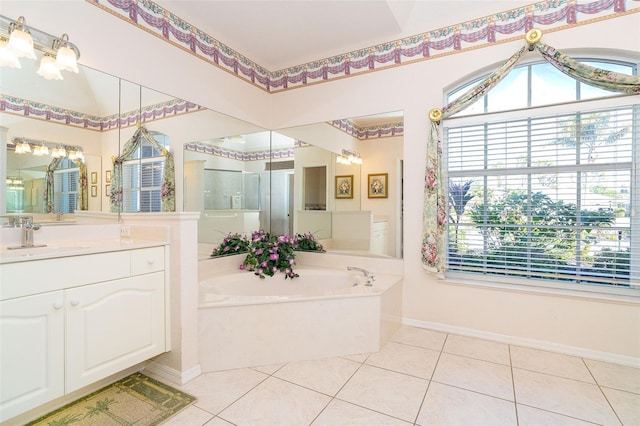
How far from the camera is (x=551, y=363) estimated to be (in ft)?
7.10

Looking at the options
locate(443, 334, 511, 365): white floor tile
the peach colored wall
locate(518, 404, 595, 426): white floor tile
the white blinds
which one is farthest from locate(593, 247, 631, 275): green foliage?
locate(518, 404, 595, 426): white floor tile

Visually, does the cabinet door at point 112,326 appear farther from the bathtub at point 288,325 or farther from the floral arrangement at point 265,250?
the floral arrangement at point 265,250

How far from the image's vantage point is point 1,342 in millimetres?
1271

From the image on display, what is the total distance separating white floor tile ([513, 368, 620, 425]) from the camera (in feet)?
5.37

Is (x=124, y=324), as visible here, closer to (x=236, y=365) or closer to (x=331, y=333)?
(x=236, y=365)

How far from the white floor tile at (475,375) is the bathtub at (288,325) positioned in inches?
19.2

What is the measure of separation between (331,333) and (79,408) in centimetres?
154

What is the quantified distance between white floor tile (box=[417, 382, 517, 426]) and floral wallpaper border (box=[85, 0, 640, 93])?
2.67 meters

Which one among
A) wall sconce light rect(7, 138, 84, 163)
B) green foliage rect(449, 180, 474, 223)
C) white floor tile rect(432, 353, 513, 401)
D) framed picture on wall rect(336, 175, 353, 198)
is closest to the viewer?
wall sconce light rect(7, 138, 84, 163)

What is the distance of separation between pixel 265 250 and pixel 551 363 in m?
2.50

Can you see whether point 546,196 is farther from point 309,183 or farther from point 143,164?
point 143,164

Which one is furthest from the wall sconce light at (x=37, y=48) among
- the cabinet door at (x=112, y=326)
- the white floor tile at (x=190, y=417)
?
the white floor tile at (x=190, y=417)

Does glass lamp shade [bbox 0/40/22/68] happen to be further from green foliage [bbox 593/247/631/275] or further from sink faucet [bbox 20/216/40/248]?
green foliage [bbox 593/247/631/275]

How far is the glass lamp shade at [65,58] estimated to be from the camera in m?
1.74
